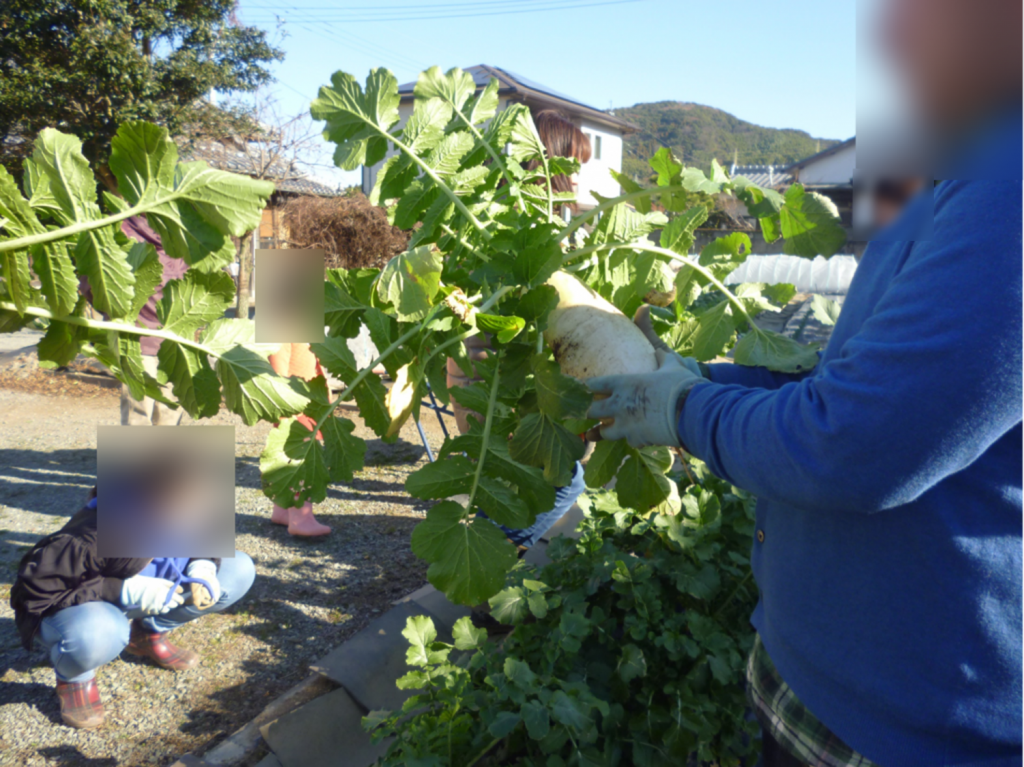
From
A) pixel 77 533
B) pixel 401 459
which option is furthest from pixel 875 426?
pixel 401 459

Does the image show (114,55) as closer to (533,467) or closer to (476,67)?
(533,467)

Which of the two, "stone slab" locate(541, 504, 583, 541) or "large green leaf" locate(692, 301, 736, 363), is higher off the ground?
"large green leaf" locate(692, 301, 736, 363)

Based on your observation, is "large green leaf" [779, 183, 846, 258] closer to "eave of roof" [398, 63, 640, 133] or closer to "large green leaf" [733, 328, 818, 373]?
"large green leaf" [733, 328, 818, 373]

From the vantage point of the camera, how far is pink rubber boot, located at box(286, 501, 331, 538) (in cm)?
404

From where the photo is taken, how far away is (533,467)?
1467mm

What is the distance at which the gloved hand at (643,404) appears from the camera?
113 centimetres

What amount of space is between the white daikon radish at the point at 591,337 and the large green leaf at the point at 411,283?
0.93 feet

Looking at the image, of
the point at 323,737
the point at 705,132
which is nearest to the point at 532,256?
the point at 323,737

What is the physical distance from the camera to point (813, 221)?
141cm

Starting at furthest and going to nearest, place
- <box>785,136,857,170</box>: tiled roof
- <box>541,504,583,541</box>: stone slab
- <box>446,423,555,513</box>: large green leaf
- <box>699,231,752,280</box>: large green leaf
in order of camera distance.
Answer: <box>541,504,583,541</box>: stone slab, <box>699,231,752,280</box>: large green leaf, <box>446,423,555,513</box>: large green leaf, <box>785,136,857,170</box>: tiled roof

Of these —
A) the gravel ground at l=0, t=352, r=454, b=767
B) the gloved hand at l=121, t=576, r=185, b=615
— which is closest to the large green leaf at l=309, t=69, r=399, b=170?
the gloved hand at l=121, t=576, r=185, b=615

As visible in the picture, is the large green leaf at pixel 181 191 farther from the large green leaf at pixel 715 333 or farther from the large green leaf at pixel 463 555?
the large green leaf at pixel 715 333

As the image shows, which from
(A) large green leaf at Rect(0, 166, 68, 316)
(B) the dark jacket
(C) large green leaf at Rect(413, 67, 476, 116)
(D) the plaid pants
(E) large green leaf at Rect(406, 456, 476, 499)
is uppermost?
(C) large green leaf at Rect(413, 67, 476, 116)

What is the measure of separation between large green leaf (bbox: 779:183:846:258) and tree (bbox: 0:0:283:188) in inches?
352
